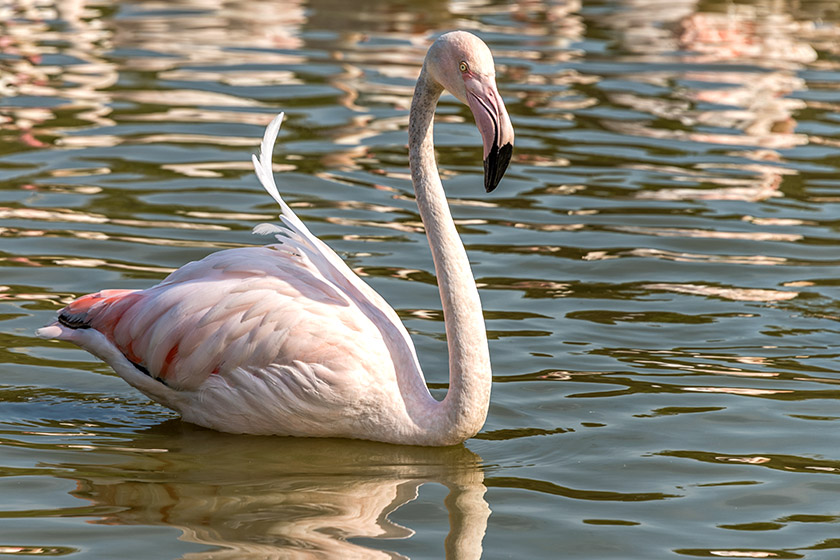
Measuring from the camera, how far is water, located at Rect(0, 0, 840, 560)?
499 cm

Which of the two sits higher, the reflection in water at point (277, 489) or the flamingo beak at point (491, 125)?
the flamingo beak at point (491, 125)

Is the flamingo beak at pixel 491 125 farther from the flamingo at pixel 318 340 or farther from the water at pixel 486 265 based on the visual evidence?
the water at pixel 486 265

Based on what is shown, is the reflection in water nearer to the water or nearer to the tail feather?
the water

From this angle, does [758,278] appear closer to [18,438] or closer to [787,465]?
[787,465]

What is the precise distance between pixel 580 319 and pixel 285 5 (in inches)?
425

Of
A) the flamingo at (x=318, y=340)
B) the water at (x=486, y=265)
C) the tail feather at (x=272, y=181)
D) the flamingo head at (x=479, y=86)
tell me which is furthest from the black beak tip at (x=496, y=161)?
the water at (x=486, y=265)

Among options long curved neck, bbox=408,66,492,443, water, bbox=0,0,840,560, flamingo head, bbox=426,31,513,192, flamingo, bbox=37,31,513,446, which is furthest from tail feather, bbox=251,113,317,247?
water, bbox=0,0,840,560

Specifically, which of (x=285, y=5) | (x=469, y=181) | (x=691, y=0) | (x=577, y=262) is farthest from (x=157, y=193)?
(x=691, y=0)

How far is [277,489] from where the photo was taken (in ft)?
16.9

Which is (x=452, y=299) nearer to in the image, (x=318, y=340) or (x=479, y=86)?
(x=318, y=340)

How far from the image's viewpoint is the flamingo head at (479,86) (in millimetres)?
5156

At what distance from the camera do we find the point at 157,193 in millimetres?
9453

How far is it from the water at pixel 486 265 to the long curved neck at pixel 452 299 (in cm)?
23

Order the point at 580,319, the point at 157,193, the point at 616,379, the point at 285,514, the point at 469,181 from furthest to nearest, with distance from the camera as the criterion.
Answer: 1. the point at 469,181
2. the point at 157,193
3. the point at 580,319
4. the point at 616,379
5. the point at 285,514
